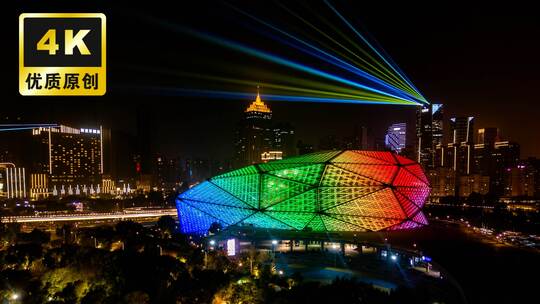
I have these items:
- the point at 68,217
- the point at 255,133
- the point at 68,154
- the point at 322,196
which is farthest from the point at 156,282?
the point at 255,133

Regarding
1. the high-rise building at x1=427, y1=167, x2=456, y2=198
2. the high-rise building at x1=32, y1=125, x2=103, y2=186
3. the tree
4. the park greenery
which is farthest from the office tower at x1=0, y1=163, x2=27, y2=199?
the high-rise building at x1=427, y1=167, x2=456, y2=198

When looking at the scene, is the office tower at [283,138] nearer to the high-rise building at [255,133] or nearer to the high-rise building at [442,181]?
the high-rise building at [255,133]

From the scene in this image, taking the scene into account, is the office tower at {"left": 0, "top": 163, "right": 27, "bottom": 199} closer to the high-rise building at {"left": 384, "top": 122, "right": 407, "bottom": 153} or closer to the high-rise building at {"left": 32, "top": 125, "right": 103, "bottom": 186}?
the high-rise building at {"left": 32, "top": 125, "right": 103, "bottom": 186}

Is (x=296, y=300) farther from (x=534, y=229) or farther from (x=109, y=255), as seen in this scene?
(x=534, y=229)

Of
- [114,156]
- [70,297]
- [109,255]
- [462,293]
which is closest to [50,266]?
[109,255]

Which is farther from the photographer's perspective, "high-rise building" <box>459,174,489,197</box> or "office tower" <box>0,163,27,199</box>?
"high-rise building" <box>459,174,489,197</box>

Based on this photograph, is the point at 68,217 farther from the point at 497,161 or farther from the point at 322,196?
the point at 497,161

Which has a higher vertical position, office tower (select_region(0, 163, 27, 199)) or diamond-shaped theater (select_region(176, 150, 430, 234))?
diamond-shaped theater (select_region(176, 150, 430, 234))

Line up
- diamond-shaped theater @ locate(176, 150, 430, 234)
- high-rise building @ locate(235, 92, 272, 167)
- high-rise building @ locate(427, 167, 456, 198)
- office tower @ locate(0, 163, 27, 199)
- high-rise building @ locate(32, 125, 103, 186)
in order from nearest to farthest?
diamond-shaped theater @ locate(176, 150, 430, 234), office tower @ locate(0, 163, 27, 199), high-rise building @ locate(427, 167, 456, 198), high-rise building @ locate(32, 125, 103, 186), high-rise building @ locate(235, 92, 272, 167)
